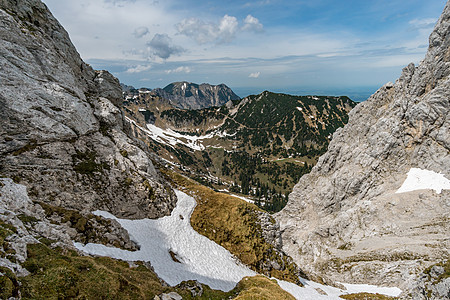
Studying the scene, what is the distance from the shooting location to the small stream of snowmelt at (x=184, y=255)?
92.2ft

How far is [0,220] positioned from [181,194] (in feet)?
113

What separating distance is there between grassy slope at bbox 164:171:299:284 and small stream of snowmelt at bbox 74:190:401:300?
5.30ft

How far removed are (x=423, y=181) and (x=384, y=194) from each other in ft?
34.7

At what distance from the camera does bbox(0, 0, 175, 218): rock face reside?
101ft

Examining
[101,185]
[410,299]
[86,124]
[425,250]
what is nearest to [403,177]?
[425,250]

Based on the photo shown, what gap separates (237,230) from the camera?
142ft

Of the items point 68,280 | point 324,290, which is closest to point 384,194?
point 324,290

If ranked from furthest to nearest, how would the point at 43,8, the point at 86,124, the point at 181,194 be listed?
the point at 181,194 → the point at 43,8 → the point at 86,124

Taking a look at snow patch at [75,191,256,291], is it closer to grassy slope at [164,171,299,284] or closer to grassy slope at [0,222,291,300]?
grassy slope at [164,171,299,284]

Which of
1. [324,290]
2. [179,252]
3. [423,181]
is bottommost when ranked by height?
[324,290]

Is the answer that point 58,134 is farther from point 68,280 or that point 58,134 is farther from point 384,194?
point 384,194

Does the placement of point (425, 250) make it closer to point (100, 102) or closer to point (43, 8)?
point (100, 102)

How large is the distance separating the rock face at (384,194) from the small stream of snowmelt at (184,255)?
997cm

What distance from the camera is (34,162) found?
31.0 meters
